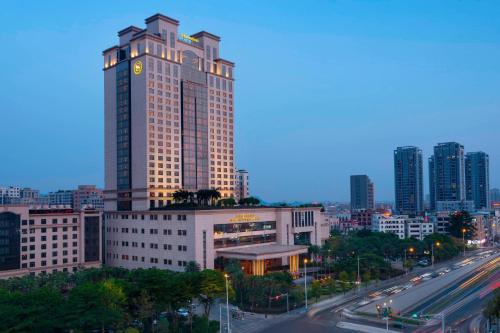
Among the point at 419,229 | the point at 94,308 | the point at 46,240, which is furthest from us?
the point at 419,229

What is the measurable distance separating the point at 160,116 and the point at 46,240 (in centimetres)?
4527

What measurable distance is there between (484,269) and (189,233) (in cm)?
7438

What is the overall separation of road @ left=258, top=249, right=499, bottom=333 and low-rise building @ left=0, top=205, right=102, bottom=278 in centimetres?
5886

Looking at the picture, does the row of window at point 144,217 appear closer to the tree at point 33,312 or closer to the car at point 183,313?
the car at point 183,313

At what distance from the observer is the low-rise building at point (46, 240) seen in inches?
3760

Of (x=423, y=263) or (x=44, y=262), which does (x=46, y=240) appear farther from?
(x=423, y=263)

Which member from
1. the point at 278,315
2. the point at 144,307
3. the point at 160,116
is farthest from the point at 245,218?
the point at 144,307

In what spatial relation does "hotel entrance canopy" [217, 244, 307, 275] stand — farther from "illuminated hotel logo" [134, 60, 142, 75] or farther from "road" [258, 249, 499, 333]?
"illuminated hotel logo" [134, 60, 142, 75]

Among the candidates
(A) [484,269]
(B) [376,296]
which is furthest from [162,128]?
(A) [484,269]

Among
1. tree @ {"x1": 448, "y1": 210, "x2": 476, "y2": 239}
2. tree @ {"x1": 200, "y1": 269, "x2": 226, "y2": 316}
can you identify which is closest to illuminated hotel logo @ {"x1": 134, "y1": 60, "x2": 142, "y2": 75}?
tree @ {"x1": 200, "y1": 269, "x2": 226, "y2": 316}

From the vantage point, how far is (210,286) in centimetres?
6656

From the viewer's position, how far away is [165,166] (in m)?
132

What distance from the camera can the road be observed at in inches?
2552

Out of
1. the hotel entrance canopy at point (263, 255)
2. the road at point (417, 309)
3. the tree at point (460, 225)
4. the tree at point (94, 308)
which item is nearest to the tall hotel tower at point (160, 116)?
the hotel entrance canopy at point (263, 255)
